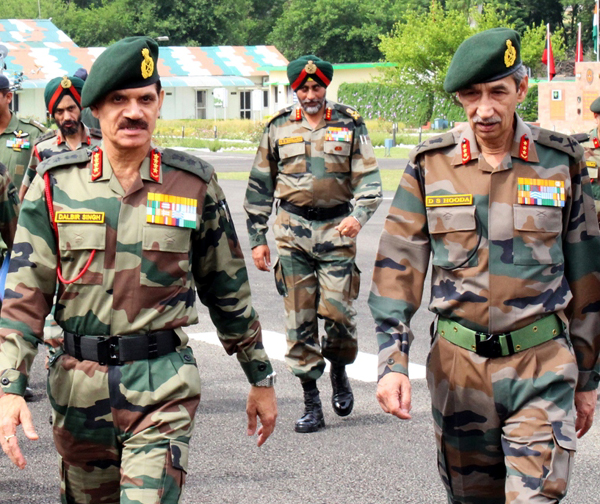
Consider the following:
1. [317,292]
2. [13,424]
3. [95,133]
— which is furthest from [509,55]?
[95,133]

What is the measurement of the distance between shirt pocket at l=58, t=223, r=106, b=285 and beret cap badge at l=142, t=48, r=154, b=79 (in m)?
0.61

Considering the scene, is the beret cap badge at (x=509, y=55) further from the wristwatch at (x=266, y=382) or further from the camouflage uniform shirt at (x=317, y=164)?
the camouflage uniform shirt at (x=317, y=164)

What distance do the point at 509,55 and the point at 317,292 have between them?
367cm

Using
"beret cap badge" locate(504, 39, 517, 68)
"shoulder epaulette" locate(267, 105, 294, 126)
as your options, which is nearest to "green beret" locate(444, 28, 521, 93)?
"beret cap badge" locate(504, 39, 517, 68)

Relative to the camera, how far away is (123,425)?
4.20 metres

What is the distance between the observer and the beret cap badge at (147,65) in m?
4.36

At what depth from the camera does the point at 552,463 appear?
421cm

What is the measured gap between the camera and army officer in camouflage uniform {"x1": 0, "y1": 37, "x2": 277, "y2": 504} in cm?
418

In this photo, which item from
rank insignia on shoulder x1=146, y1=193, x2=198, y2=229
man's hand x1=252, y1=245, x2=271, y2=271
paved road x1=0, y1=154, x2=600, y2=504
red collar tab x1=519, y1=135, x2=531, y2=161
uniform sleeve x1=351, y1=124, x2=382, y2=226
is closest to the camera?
rank insignia on shoulder x1=146, y1=193, x2=198, y2=229

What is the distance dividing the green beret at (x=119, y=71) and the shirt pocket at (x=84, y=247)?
489 mm

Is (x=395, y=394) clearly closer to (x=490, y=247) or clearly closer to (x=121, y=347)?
A: (x=490, y=247)

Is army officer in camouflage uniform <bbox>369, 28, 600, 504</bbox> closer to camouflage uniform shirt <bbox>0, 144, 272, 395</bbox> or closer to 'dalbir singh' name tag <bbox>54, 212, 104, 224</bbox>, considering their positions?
camouflage uniform shirt <bbox>0, 144, 272, 395</bbox>

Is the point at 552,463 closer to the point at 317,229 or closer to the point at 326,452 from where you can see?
the point at 326,452

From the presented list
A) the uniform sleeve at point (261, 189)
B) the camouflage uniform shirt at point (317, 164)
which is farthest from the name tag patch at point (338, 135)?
the uniform sleeve at point (261, 189)
